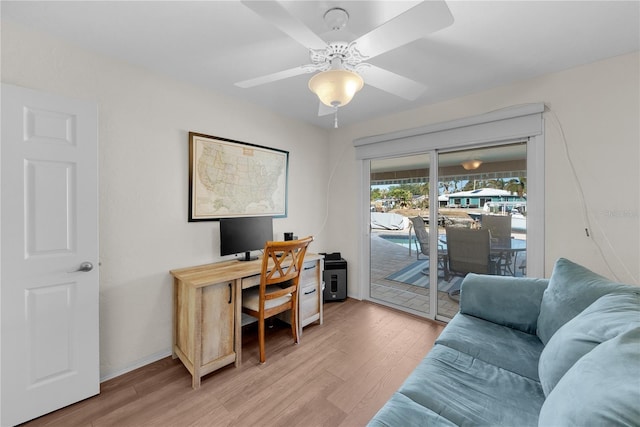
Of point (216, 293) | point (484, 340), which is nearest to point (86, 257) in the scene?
point (216, 293)

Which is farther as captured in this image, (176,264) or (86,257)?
(176,264)

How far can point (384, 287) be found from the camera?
3.46 metres

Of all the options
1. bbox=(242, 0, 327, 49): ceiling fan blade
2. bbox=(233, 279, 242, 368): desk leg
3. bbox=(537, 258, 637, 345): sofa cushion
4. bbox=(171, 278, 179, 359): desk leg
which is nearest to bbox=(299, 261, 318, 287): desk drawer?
bbox=(233, 279, 242, 368): desk leg

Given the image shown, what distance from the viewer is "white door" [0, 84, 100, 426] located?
1.47m

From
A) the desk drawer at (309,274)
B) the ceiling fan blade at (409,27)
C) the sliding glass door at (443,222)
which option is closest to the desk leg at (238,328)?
the desk drawer at (309,274)

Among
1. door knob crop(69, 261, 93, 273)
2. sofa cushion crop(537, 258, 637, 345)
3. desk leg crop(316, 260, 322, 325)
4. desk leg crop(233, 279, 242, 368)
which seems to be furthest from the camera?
desk leg crop(316, 260, 322, 325)

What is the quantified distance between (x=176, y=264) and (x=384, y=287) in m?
2.48

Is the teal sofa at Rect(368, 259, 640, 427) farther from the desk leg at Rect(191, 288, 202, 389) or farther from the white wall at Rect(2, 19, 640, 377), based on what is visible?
the desk leg at Rect(191, 288, 202, 389)

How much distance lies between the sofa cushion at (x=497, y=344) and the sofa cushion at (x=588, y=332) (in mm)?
174

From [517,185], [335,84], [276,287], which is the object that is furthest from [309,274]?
[517,185]

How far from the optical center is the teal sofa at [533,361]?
71cm

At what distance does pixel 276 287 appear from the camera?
2488 mm

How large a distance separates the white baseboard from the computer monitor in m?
0.93

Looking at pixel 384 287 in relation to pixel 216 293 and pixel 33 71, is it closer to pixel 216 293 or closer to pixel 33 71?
pixel 216 293
